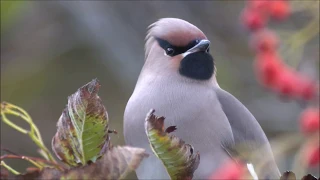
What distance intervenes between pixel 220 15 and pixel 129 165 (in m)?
5.29

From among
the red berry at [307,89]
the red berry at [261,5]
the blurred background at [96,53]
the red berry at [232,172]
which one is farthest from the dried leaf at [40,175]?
the blurred background at [96,53]

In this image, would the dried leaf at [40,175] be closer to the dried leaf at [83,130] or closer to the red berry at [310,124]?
the dried leaf at [83,130]

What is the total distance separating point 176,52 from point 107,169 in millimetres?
1504

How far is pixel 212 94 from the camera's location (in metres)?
2.92

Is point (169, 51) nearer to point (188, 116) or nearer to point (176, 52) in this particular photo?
point (176, 52)

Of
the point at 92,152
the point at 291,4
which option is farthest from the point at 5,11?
the point at 92,152

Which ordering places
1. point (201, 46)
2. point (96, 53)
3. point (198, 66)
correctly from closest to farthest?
point (201, 46), point (198, 66), point (96, 53)

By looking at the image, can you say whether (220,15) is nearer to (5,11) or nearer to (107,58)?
(107,58)

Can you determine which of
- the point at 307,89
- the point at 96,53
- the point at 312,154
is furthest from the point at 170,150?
the point at 96,53

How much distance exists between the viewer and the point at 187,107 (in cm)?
278

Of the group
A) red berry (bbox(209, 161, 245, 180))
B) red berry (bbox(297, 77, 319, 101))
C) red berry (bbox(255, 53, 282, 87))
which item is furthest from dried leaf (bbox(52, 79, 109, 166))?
red berry (bbox(255, 53, 282, 87))

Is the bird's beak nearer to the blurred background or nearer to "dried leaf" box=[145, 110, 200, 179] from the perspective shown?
"dried leaf" box=[145, 110, 200, 179]

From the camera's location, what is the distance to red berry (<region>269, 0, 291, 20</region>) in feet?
7.47

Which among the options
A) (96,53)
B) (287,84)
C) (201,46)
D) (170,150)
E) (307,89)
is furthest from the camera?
(96,53)
